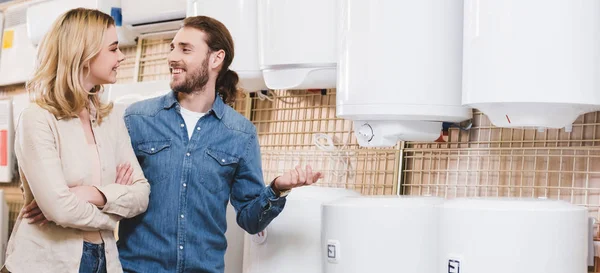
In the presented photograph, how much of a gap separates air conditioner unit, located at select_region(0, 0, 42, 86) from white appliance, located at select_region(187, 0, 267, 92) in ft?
5.76

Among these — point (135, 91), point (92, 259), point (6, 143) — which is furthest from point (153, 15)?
point (92, 259)

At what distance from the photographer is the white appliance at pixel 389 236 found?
6.34 ft

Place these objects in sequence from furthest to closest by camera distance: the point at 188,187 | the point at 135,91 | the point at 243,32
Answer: the point at 135,91, the point at 243,32, the point at 188,187

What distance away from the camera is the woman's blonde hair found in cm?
192

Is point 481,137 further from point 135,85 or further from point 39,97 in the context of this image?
point 135,85

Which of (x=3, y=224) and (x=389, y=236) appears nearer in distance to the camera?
(x=389, y=236)

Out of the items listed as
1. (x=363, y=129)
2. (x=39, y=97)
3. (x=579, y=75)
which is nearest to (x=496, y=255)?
(x=579, y=75)

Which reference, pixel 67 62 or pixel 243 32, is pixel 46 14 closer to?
pixel 243 32

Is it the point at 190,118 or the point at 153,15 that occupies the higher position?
the point at 153,15

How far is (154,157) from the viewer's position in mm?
2135

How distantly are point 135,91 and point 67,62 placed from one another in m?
1.18

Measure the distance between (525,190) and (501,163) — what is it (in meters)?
0.10

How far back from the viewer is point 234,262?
2.70m

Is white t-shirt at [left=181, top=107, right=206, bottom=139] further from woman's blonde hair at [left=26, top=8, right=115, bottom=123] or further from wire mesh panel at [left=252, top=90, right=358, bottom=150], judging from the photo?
wire mesh panel at [left=252, top=90, right=358, bottom=150]
